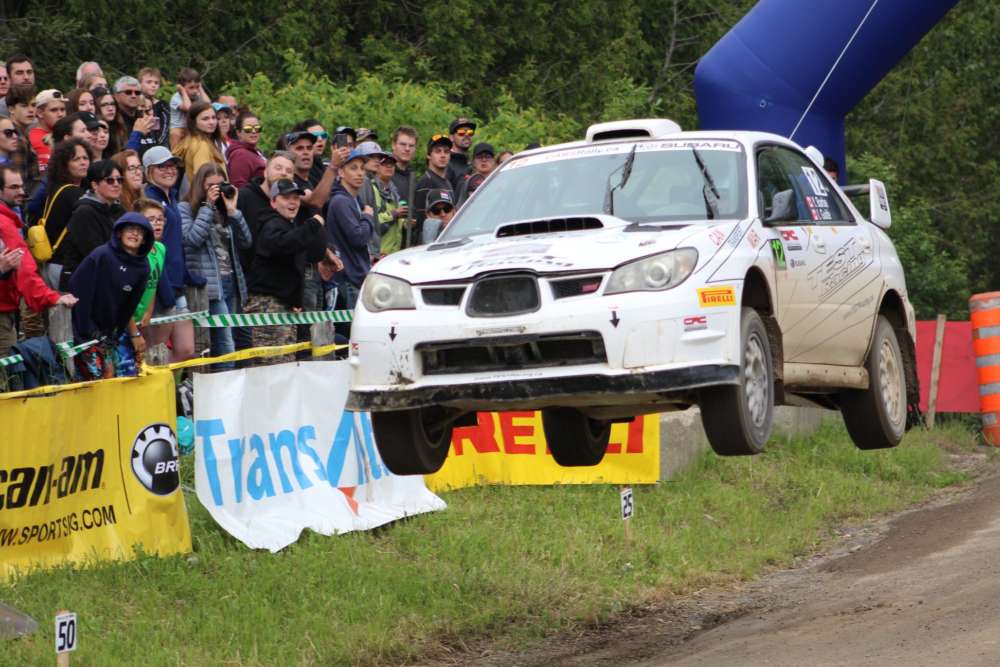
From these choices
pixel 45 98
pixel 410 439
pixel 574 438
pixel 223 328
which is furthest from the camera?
pixel 45 98

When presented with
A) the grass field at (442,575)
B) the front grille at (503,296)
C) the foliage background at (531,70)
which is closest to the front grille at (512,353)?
the front grille at (503,296)

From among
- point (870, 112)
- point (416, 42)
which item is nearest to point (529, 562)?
point (416, 42)

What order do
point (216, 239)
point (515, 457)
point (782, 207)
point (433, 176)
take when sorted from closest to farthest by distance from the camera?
1. point (782, 207)
2. point (216, 239)
3. point (515, 457)
4. point (433, 176)

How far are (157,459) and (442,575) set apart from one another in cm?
244

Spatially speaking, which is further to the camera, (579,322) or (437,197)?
(437,197)

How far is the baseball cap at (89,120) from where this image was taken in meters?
12.6

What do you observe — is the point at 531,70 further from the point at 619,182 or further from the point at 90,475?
the point at 90,475

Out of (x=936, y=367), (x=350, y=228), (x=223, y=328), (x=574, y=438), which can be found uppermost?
(x=350, y=228)

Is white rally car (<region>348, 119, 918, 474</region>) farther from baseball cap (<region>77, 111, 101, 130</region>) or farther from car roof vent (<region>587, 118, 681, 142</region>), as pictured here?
baseball cap (<region>77, 111, 101, 130</region>)

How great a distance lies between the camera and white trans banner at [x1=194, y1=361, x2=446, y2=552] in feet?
36.2

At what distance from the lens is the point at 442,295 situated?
9.05 meters

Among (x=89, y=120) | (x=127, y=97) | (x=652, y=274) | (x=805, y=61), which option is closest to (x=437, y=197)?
(x=127, y=97)

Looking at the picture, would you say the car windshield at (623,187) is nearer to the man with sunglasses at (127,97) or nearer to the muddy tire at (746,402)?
the muddy tire at (746,402)

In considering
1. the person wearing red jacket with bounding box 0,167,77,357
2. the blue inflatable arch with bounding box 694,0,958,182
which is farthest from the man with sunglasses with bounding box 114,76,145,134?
the blue inflatable arch with bounding box 694,0,958,182
